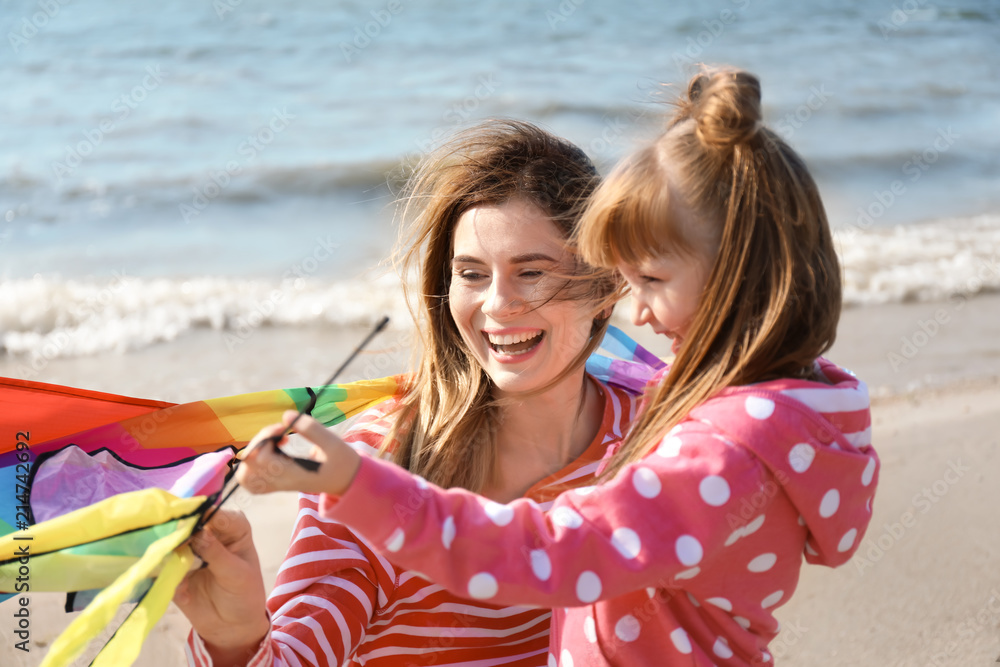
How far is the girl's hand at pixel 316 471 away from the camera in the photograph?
4.52ft

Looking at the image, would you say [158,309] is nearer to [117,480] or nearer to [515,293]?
[117,480]

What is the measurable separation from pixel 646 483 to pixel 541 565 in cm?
21

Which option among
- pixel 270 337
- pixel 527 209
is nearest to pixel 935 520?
pixel 527 209

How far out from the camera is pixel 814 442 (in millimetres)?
1507

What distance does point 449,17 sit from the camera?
16141mm

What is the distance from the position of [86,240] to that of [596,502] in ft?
27.1

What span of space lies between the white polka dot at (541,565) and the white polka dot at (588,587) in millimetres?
50

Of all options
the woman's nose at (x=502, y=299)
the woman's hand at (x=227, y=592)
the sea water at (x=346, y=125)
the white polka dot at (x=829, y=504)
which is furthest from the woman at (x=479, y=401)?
the white polka dot at (x=829, y=504)

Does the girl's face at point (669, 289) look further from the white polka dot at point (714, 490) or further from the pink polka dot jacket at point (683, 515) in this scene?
the white polka dot at point (714, 490)

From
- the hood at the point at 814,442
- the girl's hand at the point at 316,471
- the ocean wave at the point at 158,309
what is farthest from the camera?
the ocean wave at the point at 158,309

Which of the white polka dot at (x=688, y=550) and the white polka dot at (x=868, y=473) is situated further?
the white polka dot at (x=868, y=473)

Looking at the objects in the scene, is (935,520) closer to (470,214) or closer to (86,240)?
(470,214)

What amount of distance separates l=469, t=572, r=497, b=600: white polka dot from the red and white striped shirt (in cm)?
72

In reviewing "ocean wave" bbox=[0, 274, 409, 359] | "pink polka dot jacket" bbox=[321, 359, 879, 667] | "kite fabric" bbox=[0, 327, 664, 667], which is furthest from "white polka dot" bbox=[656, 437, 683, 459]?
"ocean wave" bbox=[0, 274, 409, 359]
